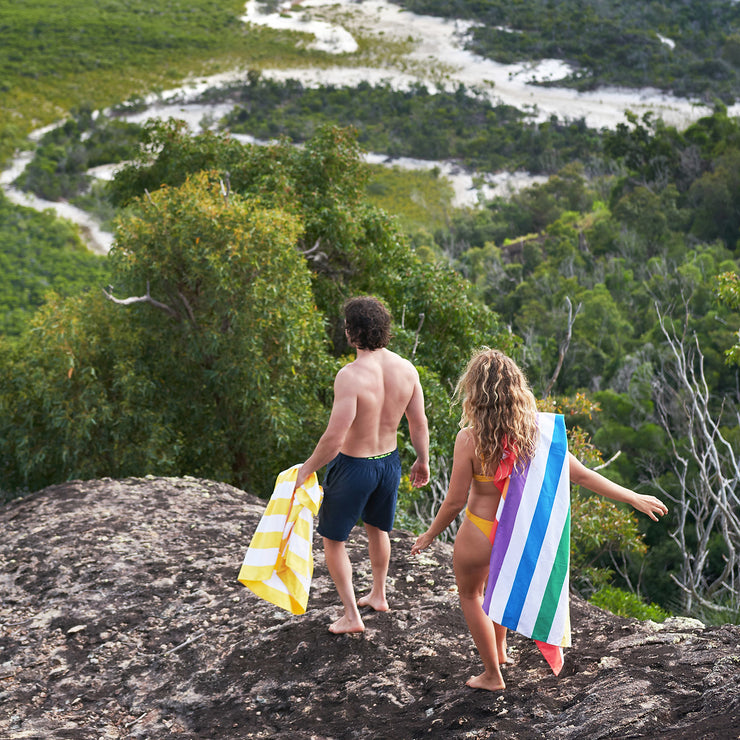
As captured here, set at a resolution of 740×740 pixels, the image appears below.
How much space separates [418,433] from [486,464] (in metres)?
0.76

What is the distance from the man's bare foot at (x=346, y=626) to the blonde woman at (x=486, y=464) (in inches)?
36.2

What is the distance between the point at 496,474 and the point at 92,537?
3607 millimetres

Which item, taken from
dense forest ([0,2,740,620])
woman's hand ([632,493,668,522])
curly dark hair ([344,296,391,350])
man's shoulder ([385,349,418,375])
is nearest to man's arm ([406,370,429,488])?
man's shoulder ([385,349,418,375])

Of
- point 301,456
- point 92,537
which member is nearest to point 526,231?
point 301,456

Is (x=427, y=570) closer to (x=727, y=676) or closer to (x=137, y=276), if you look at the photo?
(x=727, y=676)

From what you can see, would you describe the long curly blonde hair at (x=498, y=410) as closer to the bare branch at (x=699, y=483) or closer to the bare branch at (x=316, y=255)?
the bare branch at (x=699, y=483)

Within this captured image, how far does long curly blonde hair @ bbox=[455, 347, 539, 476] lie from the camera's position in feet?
9.61

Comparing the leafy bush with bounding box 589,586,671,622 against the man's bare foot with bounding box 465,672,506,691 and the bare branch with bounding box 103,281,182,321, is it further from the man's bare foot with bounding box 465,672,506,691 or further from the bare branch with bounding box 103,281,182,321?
the bare branch with bounding box 103,281,182,321

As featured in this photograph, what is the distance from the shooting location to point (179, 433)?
31.3 feet

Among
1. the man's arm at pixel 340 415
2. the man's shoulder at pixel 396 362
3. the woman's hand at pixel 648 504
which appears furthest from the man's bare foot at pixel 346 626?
the woman's hand at pixel 648 504

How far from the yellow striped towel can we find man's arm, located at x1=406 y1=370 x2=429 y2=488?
1.55ft

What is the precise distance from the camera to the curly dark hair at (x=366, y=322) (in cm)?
343

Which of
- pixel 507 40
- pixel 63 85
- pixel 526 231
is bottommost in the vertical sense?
pixel 526 231

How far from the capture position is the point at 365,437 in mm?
3537
